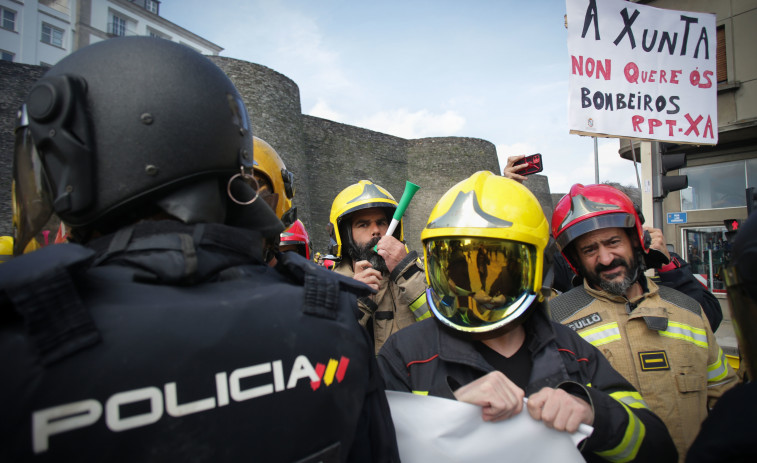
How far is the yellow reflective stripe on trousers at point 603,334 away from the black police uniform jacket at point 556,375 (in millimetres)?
726

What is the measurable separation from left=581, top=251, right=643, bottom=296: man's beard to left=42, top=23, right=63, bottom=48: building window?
1573 inches

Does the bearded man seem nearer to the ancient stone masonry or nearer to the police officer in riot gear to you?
the police officer in riot gear

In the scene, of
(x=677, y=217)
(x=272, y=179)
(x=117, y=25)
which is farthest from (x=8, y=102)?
(x=117, y=25)

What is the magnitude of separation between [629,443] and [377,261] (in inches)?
79.8

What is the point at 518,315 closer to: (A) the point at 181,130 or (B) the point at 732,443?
(B) the point at 732,443

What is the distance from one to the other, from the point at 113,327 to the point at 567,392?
134 centimetres

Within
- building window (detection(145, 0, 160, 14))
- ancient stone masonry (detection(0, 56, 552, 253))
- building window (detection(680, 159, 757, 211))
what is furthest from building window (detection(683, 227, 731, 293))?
building window (detection(145, 0, 160, 14))

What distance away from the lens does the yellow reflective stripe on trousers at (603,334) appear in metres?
2.35

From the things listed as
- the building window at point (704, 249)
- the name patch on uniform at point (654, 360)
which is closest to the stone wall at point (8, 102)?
the name patch on uniform at point (654, 360)

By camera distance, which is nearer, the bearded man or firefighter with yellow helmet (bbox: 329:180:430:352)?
the bearded man

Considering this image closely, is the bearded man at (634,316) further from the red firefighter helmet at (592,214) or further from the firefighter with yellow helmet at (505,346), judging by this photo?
the firefighter with yellow helmet at (505,346)

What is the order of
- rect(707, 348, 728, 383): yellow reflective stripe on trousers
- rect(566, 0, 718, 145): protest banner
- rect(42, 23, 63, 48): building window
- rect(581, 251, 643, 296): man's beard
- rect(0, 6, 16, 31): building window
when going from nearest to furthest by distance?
rect(707, 348, 728, 383): yellow reflective stripe on trousers → rect(581, 251, 643, 296): man's beard → rect(566, 0, 718, 145): protest banner → rect(0, 6, 16, 31): building window → rect(42, 23, 63, 48): building window

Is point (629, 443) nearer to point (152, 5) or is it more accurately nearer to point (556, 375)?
point (556, 375)

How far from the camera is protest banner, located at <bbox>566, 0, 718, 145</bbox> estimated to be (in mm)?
4039
